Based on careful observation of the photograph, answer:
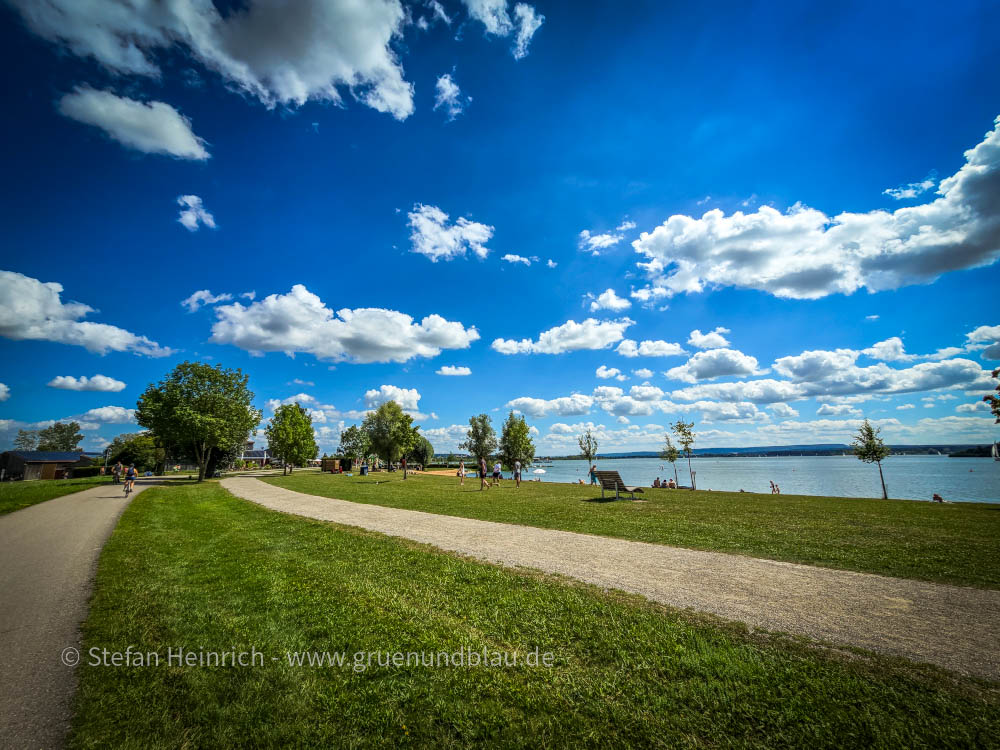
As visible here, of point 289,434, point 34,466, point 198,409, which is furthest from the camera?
point 34,466

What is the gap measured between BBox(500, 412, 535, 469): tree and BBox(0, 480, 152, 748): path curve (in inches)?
2340

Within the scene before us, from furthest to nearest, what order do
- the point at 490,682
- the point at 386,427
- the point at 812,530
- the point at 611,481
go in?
the point at 386,427 < the point at 611,481 < the point at 812,530 < the point at 490,682

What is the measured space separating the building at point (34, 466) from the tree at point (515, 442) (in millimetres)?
62859

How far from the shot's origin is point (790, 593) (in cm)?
568

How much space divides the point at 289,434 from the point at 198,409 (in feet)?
40.1

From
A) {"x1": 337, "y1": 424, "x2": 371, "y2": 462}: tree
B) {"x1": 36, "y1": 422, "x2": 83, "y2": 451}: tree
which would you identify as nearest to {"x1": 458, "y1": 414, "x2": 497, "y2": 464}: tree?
{"x1": 337, "y1": 424, "x2": 371, "y2": 462}: tree

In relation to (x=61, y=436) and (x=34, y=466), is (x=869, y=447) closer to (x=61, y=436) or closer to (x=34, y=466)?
(x=34, y=466)

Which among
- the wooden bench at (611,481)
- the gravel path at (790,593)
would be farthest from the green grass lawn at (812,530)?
the wooden bench at (611,481)

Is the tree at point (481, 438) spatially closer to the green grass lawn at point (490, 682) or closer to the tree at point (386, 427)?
the tree at point (386, 427)

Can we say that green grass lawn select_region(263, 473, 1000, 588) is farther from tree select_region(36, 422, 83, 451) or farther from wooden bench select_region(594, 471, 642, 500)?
tree select_region(36, 422, 83, 451)

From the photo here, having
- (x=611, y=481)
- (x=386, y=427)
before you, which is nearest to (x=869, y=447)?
(x=611, y=481)

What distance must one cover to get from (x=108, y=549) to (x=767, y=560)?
1381 centimetres

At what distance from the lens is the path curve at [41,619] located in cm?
318

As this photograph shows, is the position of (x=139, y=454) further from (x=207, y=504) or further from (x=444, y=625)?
(x=444, y=625)
